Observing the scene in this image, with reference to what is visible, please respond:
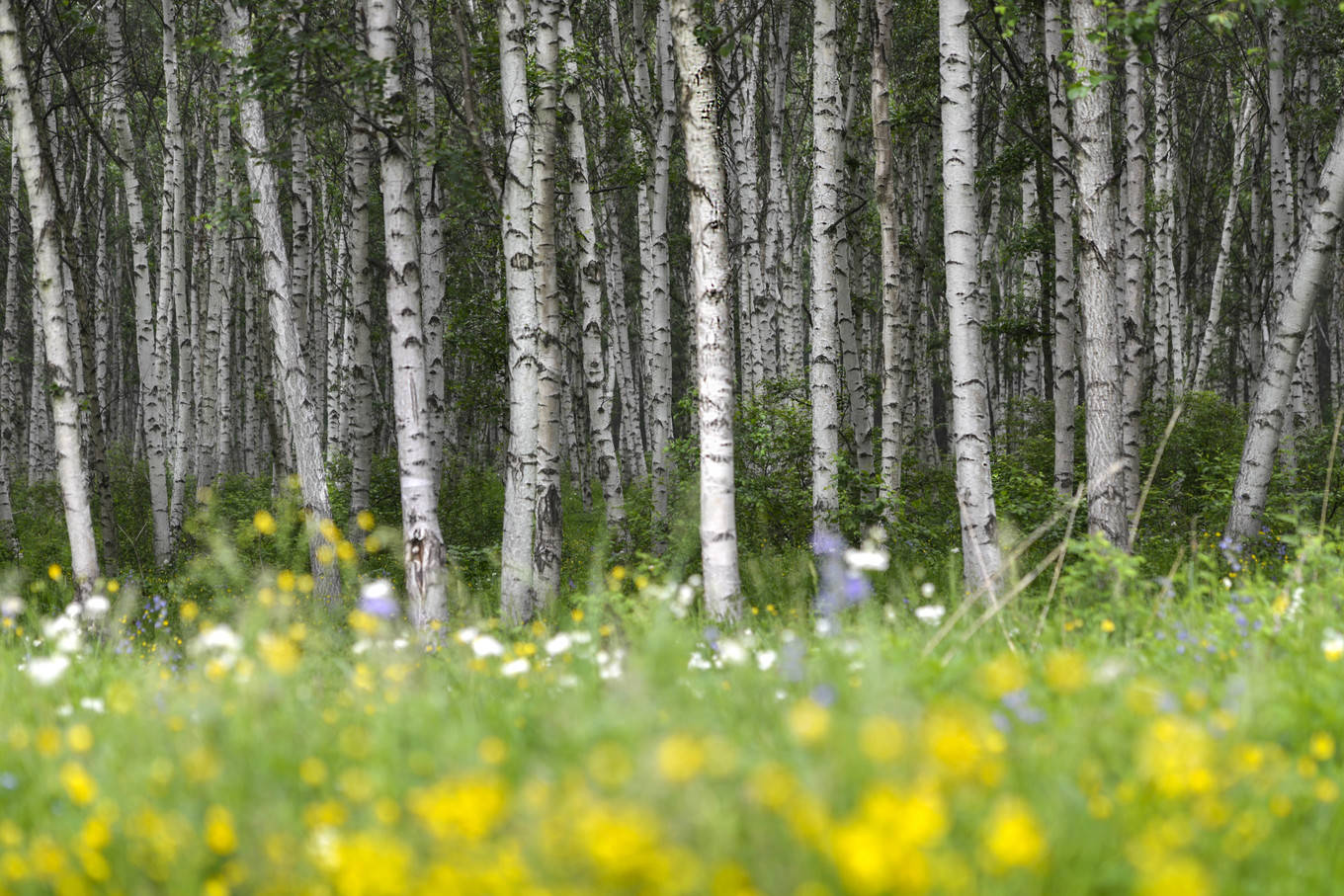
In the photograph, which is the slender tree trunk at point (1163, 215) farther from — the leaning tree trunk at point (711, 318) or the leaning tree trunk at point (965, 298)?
the leaning tree trunk at point (711, 318)

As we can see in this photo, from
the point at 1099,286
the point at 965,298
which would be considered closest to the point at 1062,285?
the point at 1099,286

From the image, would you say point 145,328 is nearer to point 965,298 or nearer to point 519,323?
point 519,323

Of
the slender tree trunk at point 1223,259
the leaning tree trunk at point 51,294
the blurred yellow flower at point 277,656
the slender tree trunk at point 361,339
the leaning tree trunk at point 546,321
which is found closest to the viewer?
the blurred yellow flower at point 277,656

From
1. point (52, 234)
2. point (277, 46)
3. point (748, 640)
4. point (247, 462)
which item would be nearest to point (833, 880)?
point (748, 640)

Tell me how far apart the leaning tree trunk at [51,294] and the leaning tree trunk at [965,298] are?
19.7 feet

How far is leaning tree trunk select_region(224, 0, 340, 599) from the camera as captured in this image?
757 cm

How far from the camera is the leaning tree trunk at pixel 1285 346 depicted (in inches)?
249

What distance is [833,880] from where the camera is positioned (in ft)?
5.70

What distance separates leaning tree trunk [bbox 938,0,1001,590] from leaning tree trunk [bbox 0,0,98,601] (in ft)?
19.7

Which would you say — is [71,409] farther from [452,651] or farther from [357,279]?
[452,651]

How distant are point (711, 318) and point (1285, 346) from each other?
4414mm

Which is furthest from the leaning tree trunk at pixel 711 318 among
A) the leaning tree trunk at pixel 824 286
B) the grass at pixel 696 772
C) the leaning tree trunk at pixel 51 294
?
the leaning tree trunk at pixel 51 294

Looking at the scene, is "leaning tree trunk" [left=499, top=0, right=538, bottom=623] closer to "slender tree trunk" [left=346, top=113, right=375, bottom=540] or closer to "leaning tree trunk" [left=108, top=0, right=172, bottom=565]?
"slender tree trunk" [left=346, top=113, right=375, bottom=540]

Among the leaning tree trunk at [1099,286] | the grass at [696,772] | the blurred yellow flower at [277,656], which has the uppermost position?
the leaning tree trunk at [1099,286]
